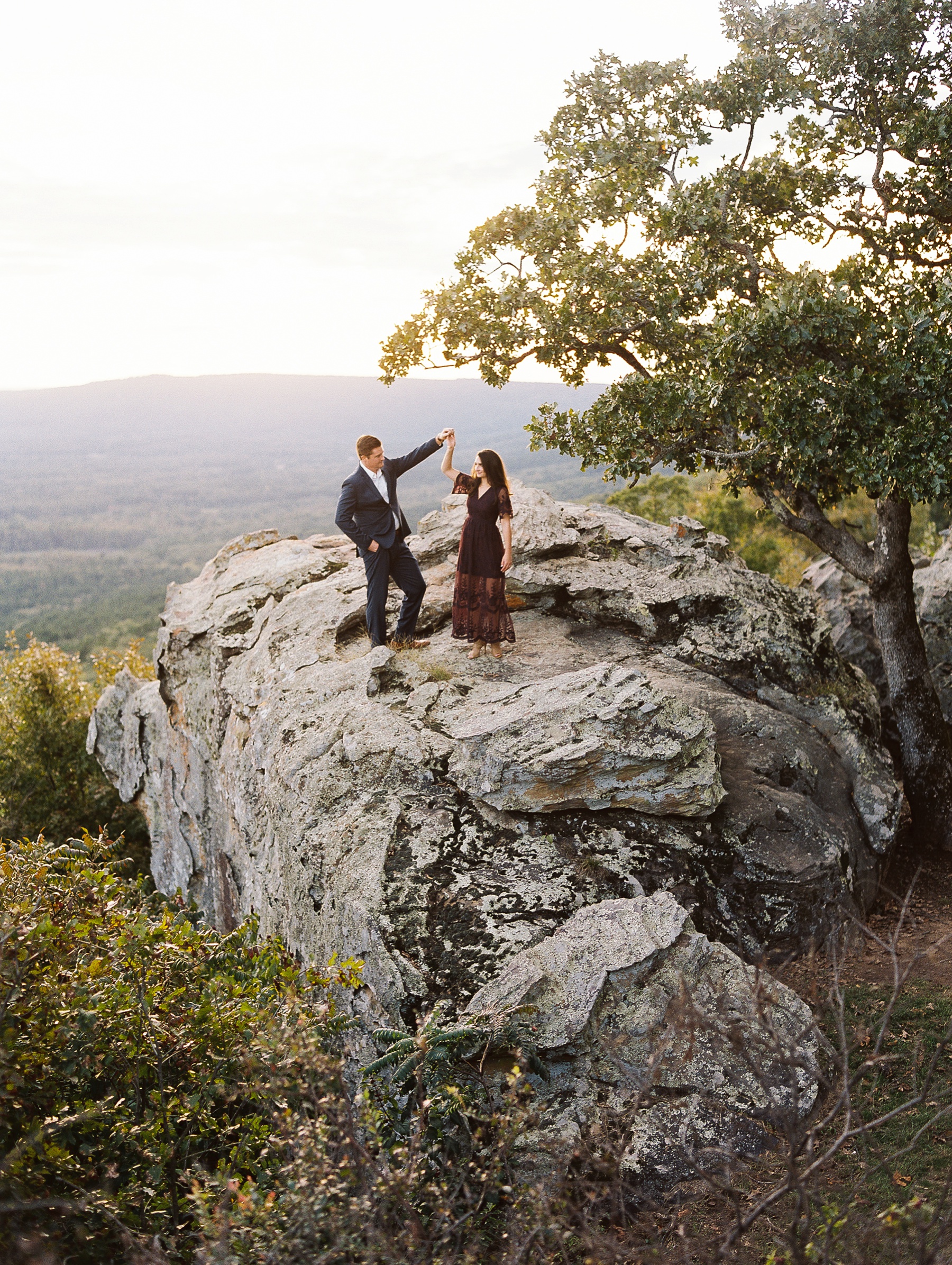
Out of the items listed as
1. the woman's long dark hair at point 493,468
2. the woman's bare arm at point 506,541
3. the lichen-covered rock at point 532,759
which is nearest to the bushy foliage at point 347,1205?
the lichen-covered rock at point 532,759

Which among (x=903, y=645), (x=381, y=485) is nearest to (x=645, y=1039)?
(x=381, y=485)

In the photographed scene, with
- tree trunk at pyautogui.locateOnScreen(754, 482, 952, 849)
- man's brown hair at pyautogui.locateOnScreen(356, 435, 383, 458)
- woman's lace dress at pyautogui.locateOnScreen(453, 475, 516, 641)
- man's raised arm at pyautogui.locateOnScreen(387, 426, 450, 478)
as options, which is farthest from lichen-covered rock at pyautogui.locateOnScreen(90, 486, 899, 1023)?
man's brown hair at pyautogui.locateOnScreen(356, 435, 383, 458)

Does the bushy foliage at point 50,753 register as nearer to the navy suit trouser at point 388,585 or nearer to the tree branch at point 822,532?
the navy suit trouser at point 388,585

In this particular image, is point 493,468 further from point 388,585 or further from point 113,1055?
point 113,1055

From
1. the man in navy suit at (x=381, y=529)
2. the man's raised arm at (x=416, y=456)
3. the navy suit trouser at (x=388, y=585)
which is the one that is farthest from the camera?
the navy suit trouser at (x=388, y=585)

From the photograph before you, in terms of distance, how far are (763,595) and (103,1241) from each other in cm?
1420

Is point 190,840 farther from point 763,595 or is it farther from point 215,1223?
point 215,1223

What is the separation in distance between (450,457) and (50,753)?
30.5 metres

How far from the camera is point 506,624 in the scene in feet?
46.5

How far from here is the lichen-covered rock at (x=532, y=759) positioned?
10.4 metres

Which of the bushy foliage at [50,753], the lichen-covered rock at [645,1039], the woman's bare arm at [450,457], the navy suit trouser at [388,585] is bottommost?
the bushy foliage at [50,753]

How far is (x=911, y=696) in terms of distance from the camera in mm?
15742

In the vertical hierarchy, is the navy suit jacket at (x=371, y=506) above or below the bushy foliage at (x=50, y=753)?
above

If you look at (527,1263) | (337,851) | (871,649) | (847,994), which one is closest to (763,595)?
(871,649)
